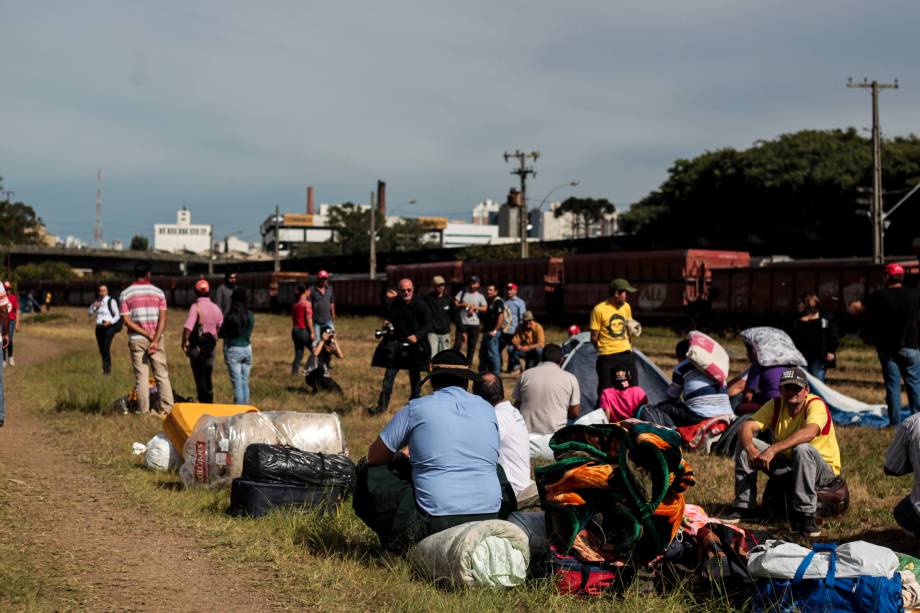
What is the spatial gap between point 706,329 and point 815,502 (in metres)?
27.0

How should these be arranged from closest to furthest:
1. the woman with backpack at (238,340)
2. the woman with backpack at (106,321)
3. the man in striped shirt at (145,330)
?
the man in striped shirt at (145,330), the woman with backpack at (238,340), the woman with backpack at (106,321)

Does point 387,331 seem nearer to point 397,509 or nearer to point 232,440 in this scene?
point 232,440

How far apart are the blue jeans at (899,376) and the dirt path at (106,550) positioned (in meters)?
8.19

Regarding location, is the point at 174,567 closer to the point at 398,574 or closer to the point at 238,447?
the point at 398,574

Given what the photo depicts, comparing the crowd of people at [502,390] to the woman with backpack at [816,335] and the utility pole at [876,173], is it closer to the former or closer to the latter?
the woman with backpack at [816,335]

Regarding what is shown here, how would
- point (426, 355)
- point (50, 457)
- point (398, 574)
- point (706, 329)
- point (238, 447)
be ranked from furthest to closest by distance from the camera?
point (706, 329)
point (426, 355)
point (50, 457)
point (238, 447)
point (398, 574)

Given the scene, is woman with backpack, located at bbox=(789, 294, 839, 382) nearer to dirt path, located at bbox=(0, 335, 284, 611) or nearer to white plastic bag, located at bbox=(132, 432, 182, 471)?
white plastic bag, located at bbox=(132, 432, 182, 471)

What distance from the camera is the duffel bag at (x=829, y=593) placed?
4688 mm

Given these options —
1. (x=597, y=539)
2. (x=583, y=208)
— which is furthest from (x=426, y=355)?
(x=583, y=208)

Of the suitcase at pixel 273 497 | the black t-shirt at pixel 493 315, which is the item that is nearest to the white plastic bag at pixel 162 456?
the suitcase at pixel 273 497

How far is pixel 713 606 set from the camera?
5238 millimetres

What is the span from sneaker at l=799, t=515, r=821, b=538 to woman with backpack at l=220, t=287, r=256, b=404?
750cm

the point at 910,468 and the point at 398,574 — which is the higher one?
the point at 910,468

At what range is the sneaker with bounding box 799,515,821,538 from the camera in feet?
23.0
